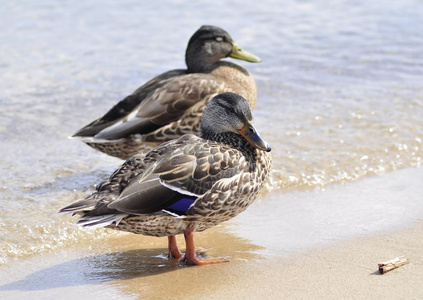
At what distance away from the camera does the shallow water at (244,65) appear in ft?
21.4

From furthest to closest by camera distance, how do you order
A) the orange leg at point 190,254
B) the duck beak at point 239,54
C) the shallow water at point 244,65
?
the duck beak at point 239,54
the shallow water at point 244,65
the orange leg at point 190,254

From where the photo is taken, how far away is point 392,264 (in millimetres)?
4535

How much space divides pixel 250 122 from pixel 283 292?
4.78ft

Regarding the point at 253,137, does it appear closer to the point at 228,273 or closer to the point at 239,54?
the point at 228,273

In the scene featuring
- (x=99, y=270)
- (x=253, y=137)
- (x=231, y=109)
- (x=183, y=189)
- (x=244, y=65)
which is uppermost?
(x=231, y=109)

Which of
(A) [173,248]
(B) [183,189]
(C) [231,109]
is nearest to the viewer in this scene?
(B) [183,189]

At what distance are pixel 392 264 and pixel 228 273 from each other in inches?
44.3

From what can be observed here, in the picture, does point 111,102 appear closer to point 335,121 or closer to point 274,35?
point 335,121

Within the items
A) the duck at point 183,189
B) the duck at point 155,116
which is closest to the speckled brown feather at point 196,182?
the duck at point 183,189

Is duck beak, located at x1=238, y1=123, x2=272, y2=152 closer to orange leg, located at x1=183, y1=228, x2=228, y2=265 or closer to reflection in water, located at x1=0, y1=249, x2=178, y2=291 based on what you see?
orange leg, located at x1=183, y1=228, x2=228, y2=265

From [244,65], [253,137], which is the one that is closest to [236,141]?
[253,137]

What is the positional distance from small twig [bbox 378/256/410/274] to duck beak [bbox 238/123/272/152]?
3.94 ft

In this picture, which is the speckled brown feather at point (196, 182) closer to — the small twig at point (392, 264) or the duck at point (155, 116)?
the small twig at point (392, 264)

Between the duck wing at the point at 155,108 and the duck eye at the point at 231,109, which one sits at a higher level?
the duck eye at the point at 231,109
